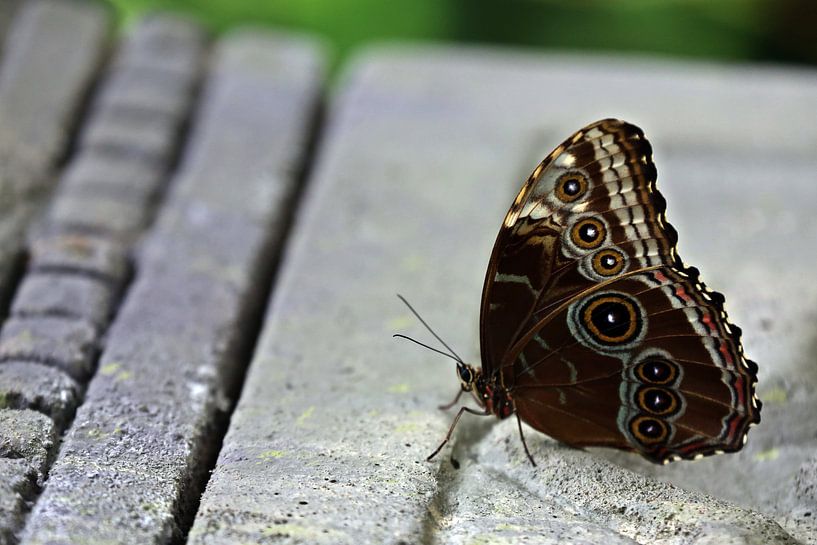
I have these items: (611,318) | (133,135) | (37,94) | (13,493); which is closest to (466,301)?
(611,318)

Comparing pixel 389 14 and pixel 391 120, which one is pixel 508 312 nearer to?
pixel 391 120

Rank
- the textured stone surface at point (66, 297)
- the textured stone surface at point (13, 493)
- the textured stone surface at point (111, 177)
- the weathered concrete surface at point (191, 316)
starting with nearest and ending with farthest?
the textured stone surface at point (13, 493)
the weathered concrete surface at point (191, 316)
the textured stone surface at point (66, 297)
the textured stone surface at point (111, 177)

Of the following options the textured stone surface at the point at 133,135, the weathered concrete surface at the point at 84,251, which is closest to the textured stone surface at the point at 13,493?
the weathered concrete surface at the point at 84,251

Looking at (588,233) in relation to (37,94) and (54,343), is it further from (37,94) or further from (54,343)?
(37,94)

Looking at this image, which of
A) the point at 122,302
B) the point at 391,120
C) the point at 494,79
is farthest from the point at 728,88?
the point at 122,302

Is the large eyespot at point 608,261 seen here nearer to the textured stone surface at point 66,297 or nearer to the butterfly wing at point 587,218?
the butterfly wing at point 587,218

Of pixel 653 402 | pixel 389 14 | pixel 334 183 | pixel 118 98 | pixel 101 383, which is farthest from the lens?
pixel 389 14
